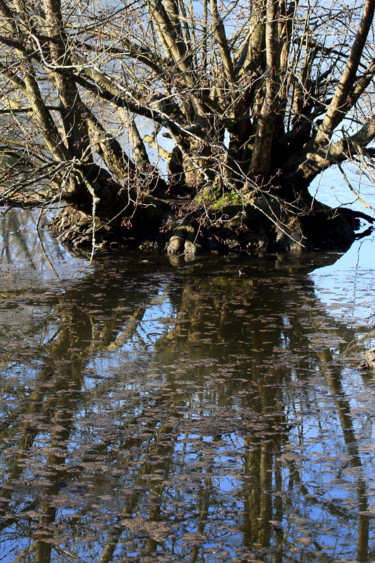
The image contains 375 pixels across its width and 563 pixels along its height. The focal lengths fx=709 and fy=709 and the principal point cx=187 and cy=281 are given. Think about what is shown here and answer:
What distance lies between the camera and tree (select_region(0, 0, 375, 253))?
32.4 ft

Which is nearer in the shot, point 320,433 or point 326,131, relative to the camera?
point 320,433

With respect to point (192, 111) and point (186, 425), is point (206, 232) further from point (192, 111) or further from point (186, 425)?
Answer: point (186, 425)

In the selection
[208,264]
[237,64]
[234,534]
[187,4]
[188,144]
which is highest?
[187,4]

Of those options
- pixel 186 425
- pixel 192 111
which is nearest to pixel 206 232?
pixel 192 111

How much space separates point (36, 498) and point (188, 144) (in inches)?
381

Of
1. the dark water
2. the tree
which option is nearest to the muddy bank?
the tree

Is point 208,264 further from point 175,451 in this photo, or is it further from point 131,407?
point 175,451

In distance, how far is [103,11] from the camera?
9.34 m

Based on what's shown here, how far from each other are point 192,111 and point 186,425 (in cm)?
818

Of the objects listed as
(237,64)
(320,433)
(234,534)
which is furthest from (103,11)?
(234,534)

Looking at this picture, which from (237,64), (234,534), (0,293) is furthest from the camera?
(237,64)

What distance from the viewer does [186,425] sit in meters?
4.91

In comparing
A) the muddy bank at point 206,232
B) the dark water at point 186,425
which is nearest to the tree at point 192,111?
the muddy bank at point 206,232

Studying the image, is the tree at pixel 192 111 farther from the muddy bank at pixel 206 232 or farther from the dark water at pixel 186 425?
the dark water at pixel 186 425
